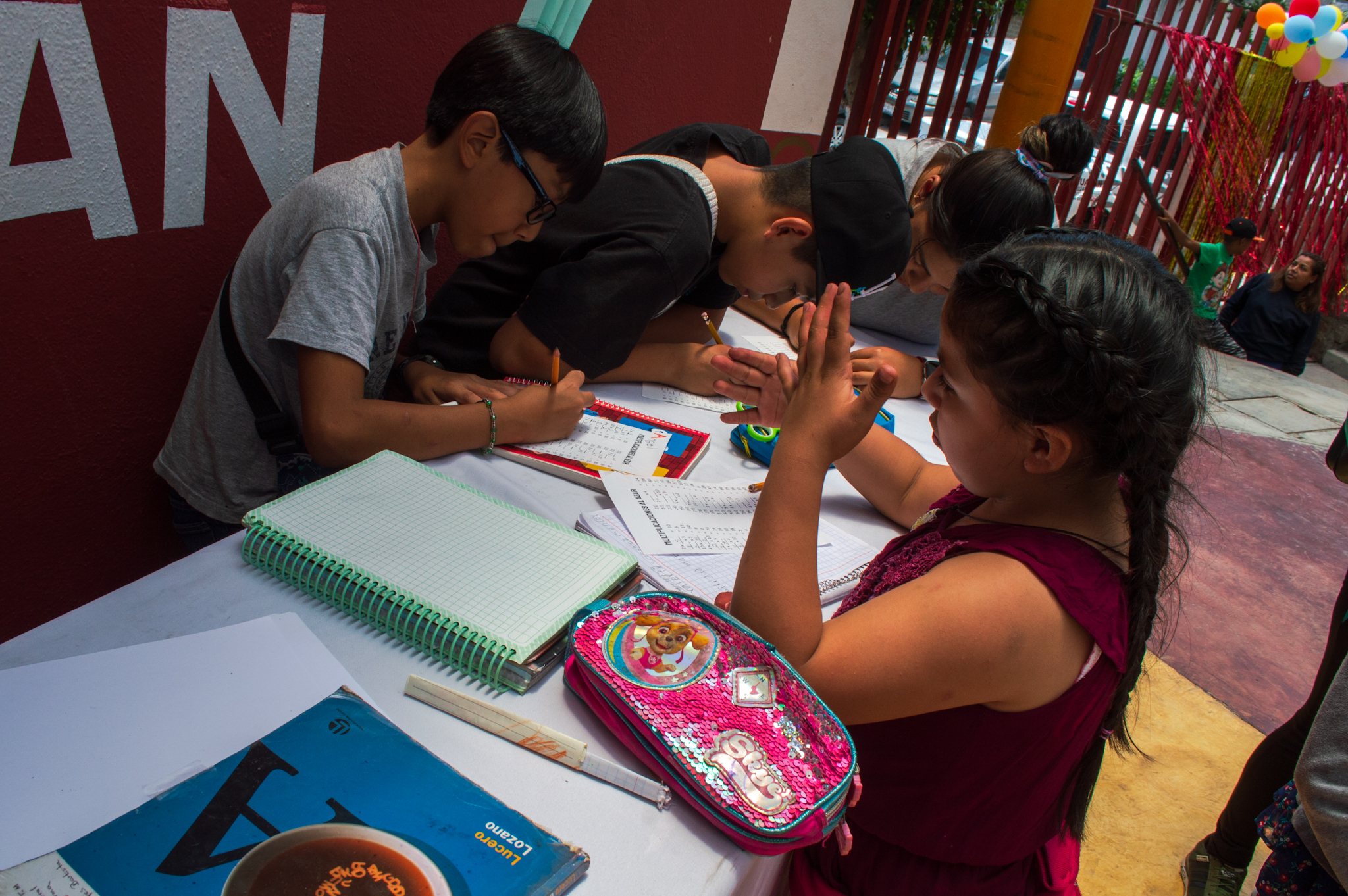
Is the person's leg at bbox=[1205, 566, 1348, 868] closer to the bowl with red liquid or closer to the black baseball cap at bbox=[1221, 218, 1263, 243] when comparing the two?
the bowl with red liquid

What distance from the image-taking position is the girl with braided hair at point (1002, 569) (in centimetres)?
81

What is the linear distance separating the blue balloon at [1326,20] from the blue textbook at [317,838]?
8.05 metres

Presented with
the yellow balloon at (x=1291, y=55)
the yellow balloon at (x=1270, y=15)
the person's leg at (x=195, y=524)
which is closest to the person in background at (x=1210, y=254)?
the yellow balloon at (x=1291, y=55)

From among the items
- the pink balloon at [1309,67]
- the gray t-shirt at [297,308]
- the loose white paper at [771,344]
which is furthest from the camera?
the pink balloon at [1309,67]

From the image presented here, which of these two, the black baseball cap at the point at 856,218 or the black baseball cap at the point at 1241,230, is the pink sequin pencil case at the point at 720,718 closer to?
the black baseball cap at the point at 856,218

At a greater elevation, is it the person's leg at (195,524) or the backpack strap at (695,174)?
the backpack strap at (695,174)

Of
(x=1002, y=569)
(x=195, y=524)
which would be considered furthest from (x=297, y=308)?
(x=1002, y=569)

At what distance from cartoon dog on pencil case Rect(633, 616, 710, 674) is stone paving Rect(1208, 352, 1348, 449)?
15.9 ft

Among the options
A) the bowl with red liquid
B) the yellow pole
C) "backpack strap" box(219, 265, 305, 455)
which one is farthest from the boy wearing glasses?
the yellow pole

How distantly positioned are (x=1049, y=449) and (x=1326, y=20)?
24.6 ft

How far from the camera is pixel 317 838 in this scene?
0.59 meters

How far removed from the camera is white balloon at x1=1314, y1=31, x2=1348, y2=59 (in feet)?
19.1

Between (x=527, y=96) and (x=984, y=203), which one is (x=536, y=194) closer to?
(x=527, y=96)

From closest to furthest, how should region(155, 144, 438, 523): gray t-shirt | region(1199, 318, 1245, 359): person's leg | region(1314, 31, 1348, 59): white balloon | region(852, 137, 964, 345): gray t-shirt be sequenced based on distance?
region(1199, 318, 1245, 359): person's leg → region(155, 144, 438, 523): gray t-shirt → region(852, 137, 964, 345): gray t-shirt → region(1314, 31, 1348, 59): white balloon
